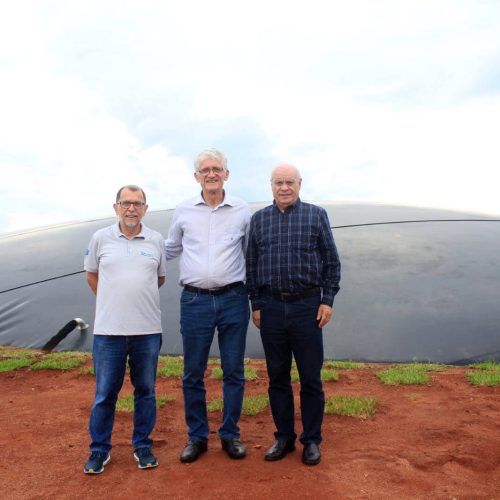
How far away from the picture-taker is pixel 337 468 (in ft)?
12.2

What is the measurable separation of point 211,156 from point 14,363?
5.22 m

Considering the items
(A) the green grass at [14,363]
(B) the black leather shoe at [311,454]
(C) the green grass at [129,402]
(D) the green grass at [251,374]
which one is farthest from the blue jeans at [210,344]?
(A) the green grass at [14,363]

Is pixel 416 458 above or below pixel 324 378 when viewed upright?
above

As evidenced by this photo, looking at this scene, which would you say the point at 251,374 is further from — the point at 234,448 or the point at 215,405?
the point at 234,448

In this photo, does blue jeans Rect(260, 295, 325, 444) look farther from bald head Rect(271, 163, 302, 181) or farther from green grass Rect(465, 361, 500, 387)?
green grass Rect(465, 361, 500, 387)

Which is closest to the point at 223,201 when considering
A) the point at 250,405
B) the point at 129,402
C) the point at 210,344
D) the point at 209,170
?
the point at 209,170

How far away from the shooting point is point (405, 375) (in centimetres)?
636

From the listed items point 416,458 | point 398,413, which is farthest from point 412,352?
point 416,458

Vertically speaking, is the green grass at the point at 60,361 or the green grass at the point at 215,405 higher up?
the green grass at the point at 215,405

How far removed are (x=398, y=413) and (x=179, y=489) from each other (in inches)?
97.1

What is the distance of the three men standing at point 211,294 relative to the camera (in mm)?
3871

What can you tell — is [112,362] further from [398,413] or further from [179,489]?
[398,413]

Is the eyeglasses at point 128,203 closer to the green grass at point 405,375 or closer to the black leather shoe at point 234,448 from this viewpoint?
the black leather shoe at point 234,448

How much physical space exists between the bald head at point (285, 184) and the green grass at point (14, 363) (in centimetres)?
529
